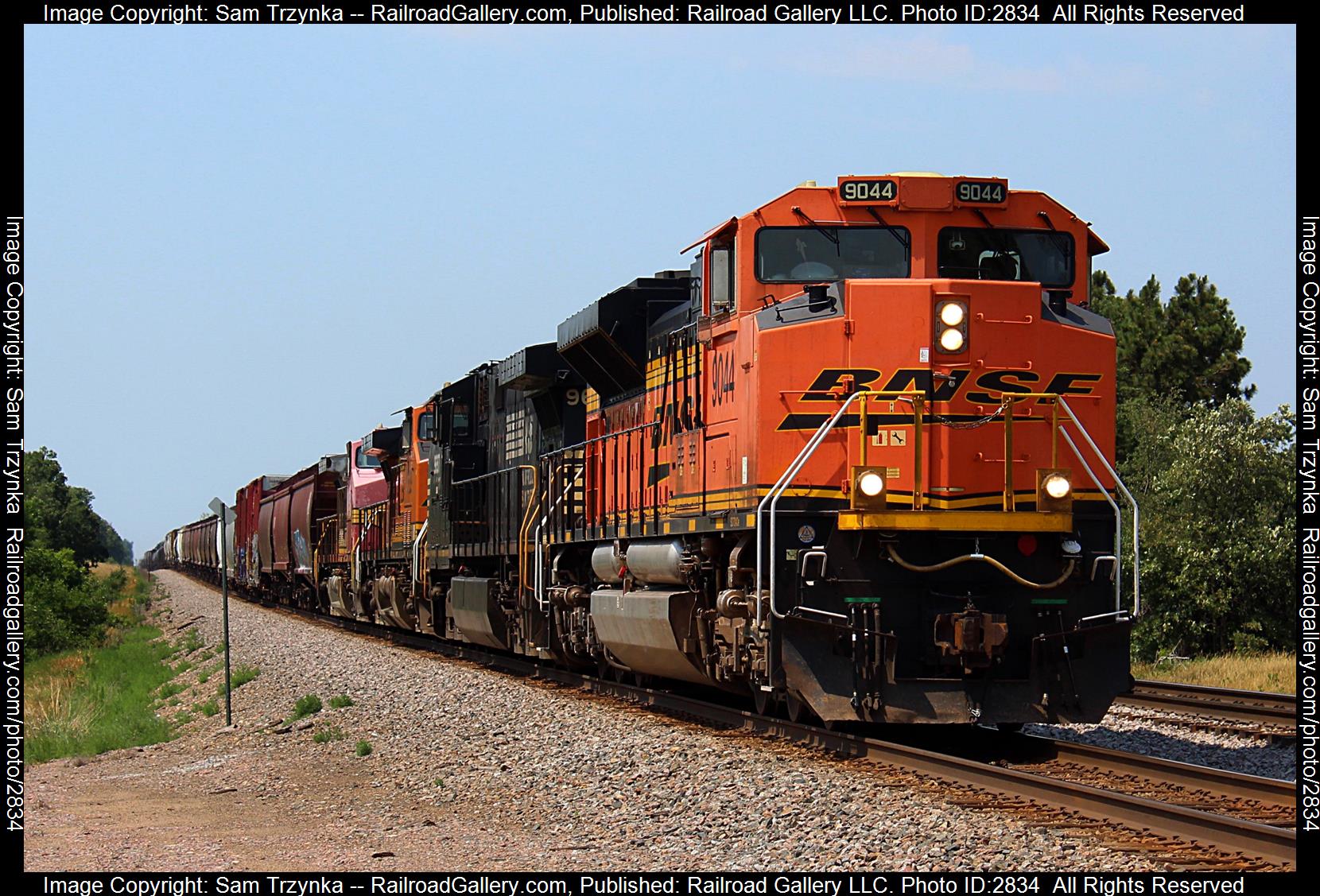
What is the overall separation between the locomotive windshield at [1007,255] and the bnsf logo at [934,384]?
2.63ft

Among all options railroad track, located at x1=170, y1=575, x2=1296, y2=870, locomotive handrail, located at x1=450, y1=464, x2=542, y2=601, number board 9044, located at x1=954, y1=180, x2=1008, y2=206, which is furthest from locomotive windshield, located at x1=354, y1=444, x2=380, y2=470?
number board 9044, located at x1=954, y1=180, x2=1008, y2=206

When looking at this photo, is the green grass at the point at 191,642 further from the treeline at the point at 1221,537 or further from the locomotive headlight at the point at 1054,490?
the locomotive headlight at the point at 1054,490

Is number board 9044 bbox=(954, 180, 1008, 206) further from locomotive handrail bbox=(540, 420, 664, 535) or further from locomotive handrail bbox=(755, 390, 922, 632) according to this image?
locomotive handrail bbox=(540, 420, 664, 535)

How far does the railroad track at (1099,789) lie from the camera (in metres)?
7.07

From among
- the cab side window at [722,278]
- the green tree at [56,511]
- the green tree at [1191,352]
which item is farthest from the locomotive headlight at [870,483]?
the green tree at [56,511]

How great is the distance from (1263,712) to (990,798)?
4.71 meters

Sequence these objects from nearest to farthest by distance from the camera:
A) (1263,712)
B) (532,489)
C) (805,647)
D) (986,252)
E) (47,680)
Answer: (805,647) → (986,252) → (1263,712) → (532,489) → (47,680)

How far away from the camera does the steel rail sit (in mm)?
12195

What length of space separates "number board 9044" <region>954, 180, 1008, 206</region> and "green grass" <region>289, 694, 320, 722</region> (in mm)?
7871

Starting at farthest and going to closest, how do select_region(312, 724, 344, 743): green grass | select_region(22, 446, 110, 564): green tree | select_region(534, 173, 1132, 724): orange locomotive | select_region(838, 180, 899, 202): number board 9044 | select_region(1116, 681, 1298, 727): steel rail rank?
select_region(22, 446, 110, 564): green tree < select_region(312, 724, 344, 743): green grass < select_region(1116, 681, 1298, 727): steel rail < select_region(838, 180, 899, 202): number board 9044 < select_region(534, 173, 1132, 724): orange locomotive

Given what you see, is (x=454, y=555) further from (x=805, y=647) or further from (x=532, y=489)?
(x=805, y=647)

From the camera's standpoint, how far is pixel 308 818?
9109mm

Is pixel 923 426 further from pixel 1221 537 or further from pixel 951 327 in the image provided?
pixel 1221 537
